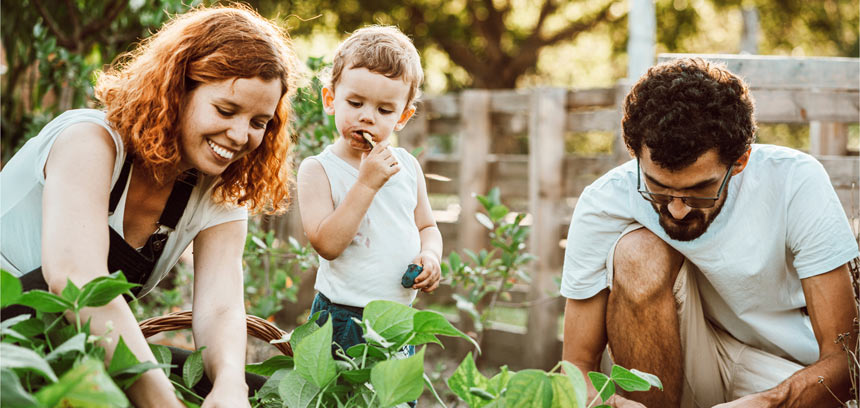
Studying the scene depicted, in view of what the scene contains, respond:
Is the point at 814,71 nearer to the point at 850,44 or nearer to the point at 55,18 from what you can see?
the point at 55,18

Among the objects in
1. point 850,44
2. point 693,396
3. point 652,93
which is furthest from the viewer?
point 850,44

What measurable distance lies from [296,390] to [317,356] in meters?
0.09

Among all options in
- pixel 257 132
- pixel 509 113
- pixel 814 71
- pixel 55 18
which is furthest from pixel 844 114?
pixel 55 18

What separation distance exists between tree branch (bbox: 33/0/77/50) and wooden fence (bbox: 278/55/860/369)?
180 cm

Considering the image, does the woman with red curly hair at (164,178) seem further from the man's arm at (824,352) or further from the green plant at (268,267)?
the man's arm at (824,352)

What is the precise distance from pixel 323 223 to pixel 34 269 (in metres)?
0.62

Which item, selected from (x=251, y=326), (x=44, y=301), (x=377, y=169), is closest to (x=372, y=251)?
(x=377, y=169)

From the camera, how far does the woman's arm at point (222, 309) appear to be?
154 centimetres

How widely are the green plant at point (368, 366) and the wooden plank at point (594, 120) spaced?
2421mm

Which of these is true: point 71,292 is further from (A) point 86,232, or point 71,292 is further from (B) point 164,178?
(B) point 164,178

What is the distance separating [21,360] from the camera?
928 millimetres

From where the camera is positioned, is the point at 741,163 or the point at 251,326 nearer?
the point at 251,326

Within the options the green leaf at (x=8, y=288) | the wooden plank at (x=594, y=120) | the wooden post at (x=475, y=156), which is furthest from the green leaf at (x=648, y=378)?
the wooden post at (x=475, y=156)

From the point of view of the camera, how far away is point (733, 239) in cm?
196
